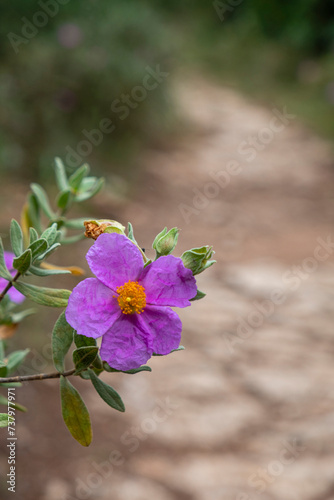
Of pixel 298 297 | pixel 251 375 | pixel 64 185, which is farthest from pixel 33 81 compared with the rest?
pixel 64 185

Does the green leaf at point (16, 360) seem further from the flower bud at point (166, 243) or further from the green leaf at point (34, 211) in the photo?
the flower bud at point (166, 243)

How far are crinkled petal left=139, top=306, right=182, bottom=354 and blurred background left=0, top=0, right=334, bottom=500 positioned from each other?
1570 millimetres

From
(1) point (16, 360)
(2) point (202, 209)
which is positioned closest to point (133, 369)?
(1) point (16, 360)

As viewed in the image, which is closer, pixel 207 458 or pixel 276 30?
pixel 207 458

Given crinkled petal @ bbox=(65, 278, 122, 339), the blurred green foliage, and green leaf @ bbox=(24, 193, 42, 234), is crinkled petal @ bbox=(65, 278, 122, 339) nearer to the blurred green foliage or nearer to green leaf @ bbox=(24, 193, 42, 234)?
green leaf @ bbox=(24, 193, 42, 234)

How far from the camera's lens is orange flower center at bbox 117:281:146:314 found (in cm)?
64

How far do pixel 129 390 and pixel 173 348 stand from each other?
2.16m

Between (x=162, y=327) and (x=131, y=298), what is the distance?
46 millimetres

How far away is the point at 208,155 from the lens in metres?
6.02

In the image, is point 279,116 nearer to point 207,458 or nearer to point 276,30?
point 276,30

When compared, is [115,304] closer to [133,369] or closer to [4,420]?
[133,369]

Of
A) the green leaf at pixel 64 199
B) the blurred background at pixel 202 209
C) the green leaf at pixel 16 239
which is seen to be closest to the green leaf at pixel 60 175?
the green leaf at pixel 64 199

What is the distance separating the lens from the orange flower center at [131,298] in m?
0.64

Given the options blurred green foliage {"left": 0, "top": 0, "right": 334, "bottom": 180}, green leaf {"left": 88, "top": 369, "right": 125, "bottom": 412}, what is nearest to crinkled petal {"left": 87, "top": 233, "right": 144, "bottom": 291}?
green leaf {"left": 88, "top": 369, "right": 125, "bottom": 412}
